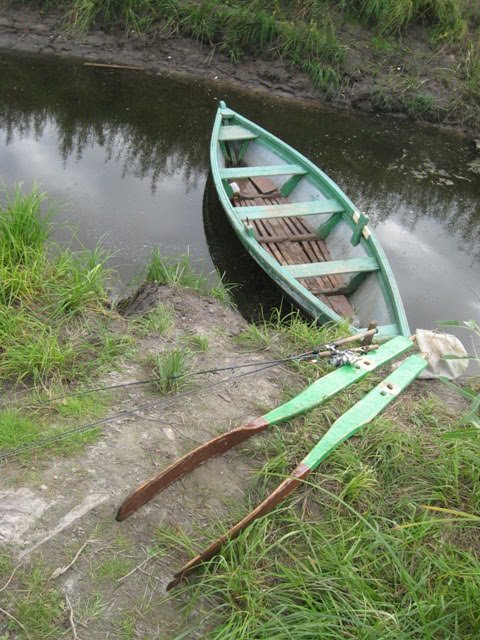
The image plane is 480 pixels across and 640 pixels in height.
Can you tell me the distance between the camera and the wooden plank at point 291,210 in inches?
222

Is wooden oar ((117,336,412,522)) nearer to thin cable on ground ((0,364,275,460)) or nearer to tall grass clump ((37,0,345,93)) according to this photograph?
thin cable on ground ((0,364,275,460))

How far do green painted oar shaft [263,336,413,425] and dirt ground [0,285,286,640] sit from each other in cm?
17

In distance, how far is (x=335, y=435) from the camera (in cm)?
275

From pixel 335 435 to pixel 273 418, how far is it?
277 mm

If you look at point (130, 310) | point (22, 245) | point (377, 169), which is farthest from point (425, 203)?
point (22, 245)

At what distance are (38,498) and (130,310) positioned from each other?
6.42ft

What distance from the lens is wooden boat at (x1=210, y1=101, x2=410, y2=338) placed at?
488 centimetres

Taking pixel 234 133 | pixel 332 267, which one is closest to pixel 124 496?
pixel 332 267

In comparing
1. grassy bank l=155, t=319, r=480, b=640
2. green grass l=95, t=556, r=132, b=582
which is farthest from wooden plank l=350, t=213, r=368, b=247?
green grass l=95, t=556, r=132, b=582

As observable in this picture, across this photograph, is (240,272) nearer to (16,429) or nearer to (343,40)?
(16,429)

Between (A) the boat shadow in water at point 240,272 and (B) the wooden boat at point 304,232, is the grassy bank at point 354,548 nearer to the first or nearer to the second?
(B) the wooden boat at point 304,232

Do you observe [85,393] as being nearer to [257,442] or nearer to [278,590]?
[257,442]

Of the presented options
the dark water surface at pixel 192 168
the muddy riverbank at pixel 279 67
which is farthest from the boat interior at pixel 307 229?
the muddy riverbank at pixel 279 67

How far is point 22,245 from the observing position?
13.1 feet
